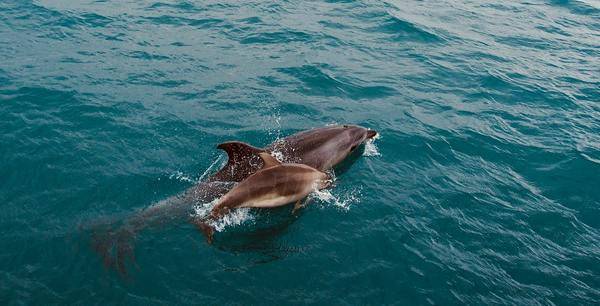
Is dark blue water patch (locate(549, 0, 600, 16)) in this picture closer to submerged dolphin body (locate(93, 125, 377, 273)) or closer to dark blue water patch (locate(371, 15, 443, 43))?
dark blue water patch (locate(371, 15, 443, 43))

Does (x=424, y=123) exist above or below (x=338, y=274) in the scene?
above

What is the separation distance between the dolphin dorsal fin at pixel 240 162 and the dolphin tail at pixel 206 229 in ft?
4.49

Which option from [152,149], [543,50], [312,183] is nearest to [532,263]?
[312,183]

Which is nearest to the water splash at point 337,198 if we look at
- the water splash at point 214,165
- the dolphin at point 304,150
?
the dolphin at point 304,150

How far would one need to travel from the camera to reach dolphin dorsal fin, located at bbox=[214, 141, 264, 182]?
11.6 m

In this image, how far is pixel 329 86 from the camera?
19.4m

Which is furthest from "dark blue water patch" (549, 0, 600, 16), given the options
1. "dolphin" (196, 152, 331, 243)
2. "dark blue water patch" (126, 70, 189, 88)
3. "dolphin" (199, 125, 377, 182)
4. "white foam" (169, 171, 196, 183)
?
"white foam" (169, 171, 196, 183)

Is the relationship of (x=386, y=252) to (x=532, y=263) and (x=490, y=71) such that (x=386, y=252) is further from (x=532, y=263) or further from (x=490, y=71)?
(x=490, y=71)

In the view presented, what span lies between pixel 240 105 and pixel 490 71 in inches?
474

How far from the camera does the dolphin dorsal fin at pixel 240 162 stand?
11.6 metres

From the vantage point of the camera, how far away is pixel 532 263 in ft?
35.5

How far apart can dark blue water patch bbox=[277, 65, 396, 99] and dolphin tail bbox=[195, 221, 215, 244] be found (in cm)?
881

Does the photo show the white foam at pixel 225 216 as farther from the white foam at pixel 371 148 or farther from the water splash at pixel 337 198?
the white foam at pixel 371 148

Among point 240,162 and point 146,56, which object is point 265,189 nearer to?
point 240,162
